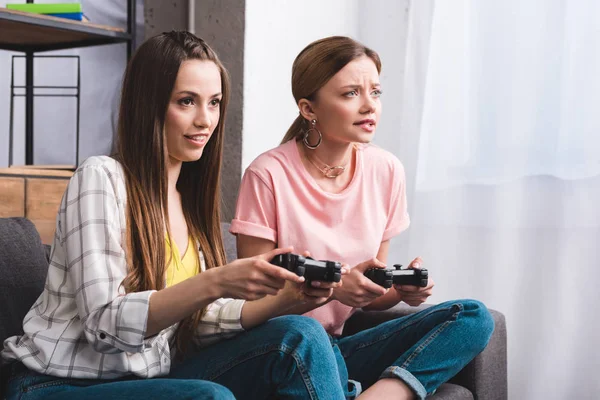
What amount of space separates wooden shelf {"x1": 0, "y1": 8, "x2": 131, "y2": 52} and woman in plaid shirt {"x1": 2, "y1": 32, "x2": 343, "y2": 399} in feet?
3.24

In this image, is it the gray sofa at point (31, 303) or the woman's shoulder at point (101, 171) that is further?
the gray sofa at point (31, 303)

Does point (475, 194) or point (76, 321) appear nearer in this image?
point (76, 321)

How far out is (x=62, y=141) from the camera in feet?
10.7

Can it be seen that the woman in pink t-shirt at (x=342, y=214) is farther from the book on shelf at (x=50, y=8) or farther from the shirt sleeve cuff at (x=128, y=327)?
the book on shelf at (x=50, y=8)

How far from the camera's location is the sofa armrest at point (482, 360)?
170 centimetres

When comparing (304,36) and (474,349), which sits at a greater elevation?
(304,36)

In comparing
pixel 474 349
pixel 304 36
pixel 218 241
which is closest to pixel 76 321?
pixel 218 241

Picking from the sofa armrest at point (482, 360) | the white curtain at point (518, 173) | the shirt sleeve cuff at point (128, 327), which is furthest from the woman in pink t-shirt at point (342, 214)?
the white curtain at point (518, 173)

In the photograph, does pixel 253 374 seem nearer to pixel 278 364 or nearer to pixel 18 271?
pixel 278 364

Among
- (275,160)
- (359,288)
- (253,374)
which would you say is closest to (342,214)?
(275,160)

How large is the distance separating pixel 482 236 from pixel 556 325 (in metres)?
0.33

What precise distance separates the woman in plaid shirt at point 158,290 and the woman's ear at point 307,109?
0.29m

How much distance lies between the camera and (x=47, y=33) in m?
2.37

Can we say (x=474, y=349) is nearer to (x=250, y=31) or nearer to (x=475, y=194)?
(x=475, y=194)
